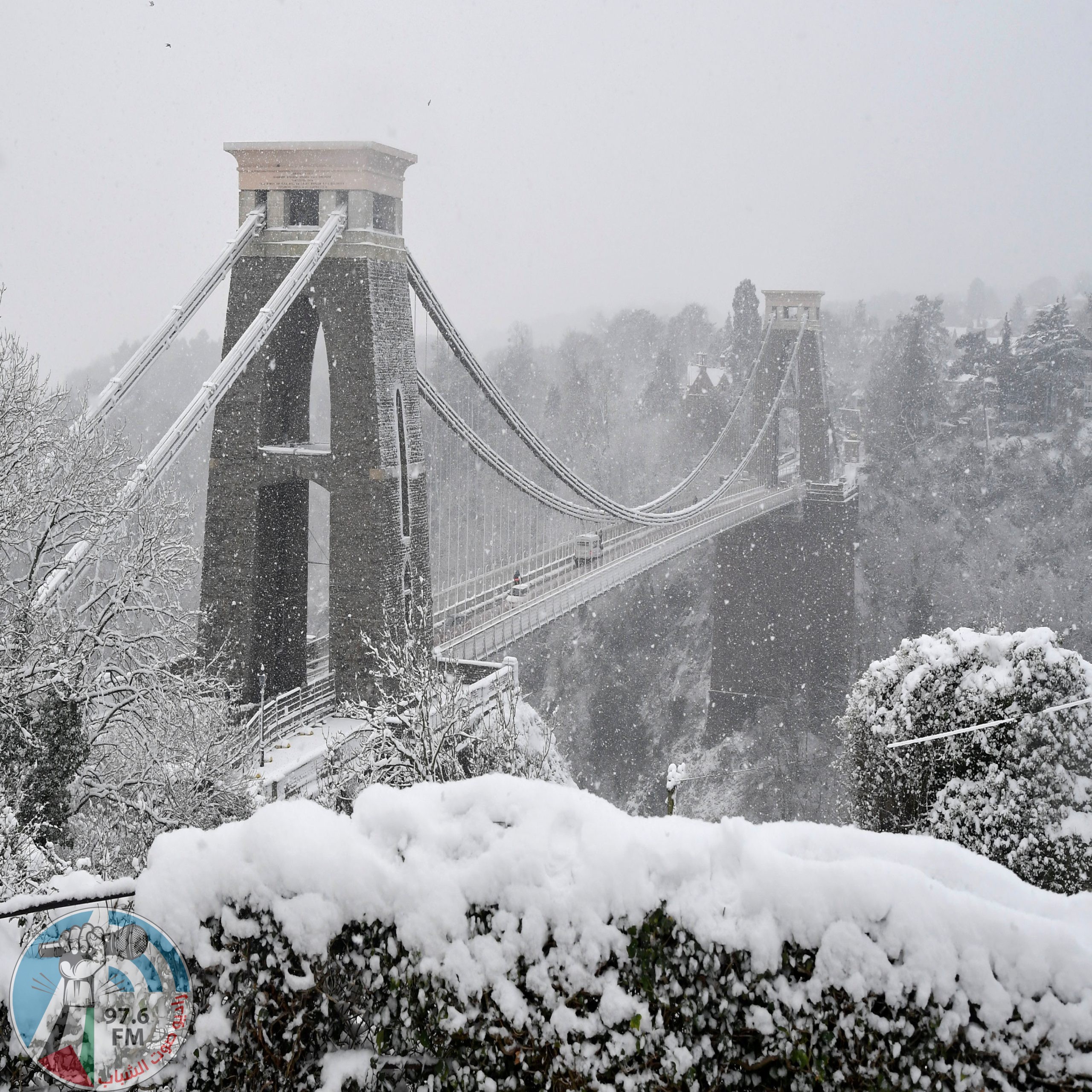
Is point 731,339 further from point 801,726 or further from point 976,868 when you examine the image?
point 976,868

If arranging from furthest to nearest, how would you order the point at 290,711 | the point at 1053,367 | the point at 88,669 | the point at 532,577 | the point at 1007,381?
1. the point at 1007,381
2. the point at 1053,367
3. the point at 532,577
4. the point at 290,711
5. the point at 88,669

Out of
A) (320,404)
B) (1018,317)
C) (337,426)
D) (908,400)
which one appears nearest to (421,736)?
(337,426)

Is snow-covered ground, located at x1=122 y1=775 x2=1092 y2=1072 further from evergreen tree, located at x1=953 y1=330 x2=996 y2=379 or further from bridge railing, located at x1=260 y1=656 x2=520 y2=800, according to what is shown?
evergreen tree, located at x1=953 y1=330 x2=996 y2=379

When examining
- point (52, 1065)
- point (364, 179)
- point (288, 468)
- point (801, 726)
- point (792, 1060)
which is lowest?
point (801, 726)

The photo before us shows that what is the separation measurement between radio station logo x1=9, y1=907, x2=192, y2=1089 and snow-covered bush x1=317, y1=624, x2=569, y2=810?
4.62 m

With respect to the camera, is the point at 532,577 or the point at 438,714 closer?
the point at 438,714

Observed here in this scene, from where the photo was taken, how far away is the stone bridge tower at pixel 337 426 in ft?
34.6

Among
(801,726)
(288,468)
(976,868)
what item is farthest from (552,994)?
(801,726)

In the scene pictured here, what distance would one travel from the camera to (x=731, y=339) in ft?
137

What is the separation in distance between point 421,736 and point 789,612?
845 inches

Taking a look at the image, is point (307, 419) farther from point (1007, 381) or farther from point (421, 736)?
point (1007, 381)

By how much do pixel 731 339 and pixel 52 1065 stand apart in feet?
136

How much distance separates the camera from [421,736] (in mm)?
7879

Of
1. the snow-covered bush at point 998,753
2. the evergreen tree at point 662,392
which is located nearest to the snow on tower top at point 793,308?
the evergreen tree at point 662,392
